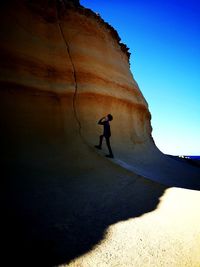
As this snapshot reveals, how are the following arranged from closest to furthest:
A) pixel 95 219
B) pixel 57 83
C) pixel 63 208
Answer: pixel 95 219 → pixel 63 208 → pixel 57 83

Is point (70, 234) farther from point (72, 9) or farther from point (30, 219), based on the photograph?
point (72, 9)

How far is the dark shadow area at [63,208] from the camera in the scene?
138 inches

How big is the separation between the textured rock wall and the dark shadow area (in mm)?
1224

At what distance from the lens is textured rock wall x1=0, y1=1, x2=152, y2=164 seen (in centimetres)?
814

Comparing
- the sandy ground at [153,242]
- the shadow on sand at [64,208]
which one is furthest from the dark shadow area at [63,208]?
the sandy ground at [153,242]

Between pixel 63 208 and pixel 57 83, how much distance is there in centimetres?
588

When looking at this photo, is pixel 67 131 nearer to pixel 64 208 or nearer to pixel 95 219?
pixel 64 208

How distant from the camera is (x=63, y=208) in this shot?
4.98 metres

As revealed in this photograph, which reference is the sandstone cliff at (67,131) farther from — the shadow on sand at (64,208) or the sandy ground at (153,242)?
the sandy ground at (153,242)

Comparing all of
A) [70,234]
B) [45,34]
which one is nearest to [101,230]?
[70,234]

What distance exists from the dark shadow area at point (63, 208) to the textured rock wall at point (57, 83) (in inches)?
48.2

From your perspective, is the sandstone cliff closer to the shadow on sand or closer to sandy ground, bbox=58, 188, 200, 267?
the shadow on sand

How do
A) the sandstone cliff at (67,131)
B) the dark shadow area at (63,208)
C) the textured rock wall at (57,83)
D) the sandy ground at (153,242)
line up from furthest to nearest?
the textured rock wall at (57,83) → the sandstone cliff at (67,131) → the dark shadow area at (63,208) → the sandy ground at (153,242)

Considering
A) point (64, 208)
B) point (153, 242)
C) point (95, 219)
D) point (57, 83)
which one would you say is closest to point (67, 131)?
point (57, 83)
